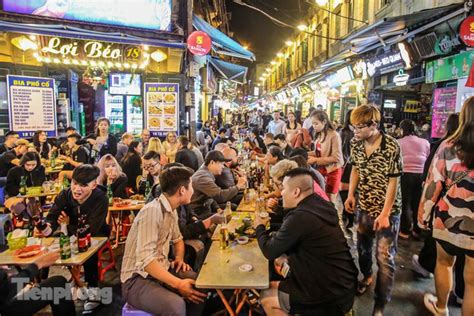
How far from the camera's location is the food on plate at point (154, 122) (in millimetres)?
10679

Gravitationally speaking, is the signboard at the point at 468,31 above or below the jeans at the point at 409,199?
above

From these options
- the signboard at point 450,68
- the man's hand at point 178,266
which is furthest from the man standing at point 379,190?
the signboard at point 450,68

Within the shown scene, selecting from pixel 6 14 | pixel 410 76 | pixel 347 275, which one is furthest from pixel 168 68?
pixel 347 275

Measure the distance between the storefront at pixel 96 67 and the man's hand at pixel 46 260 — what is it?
282 inches

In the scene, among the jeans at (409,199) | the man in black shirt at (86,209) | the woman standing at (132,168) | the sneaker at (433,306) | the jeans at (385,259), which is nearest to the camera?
the sneaker at (433,306)

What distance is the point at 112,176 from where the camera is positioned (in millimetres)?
5707

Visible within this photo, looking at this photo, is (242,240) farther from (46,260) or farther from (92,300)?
(92,300)

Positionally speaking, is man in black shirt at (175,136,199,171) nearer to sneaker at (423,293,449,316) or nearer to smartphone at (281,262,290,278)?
smartphone at (281,262,290,278)

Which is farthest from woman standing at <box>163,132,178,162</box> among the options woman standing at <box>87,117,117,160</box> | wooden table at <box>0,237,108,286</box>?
wooden table at <box>0,237,108,286</box>

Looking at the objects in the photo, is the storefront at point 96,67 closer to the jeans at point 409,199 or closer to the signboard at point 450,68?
the signboard at point 450,68

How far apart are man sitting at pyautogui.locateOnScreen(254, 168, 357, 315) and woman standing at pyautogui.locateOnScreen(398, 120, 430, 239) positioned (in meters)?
3.82

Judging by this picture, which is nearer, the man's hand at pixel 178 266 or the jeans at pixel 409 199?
the man's hand at pixel 178 266

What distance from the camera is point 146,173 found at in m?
6.34

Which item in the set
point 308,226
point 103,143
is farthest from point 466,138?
point 103,143
